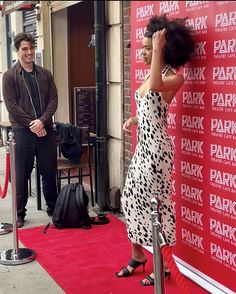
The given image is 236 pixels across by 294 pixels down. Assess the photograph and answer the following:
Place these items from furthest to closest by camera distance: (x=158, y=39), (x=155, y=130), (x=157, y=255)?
(x=155, y=130) → (x=158, y=39) → (x=157, y=255)

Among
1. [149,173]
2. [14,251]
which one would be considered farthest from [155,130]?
[14,251]

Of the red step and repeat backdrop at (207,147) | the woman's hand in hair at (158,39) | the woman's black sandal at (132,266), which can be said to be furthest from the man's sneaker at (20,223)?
the woman's hand in hair at (158,39)

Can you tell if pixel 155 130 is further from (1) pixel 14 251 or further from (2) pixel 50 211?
(2) pixel 50 211

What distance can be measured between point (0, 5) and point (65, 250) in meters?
2.70

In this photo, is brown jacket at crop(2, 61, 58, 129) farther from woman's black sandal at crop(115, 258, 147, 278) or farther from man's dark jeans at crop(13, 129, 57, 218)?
woman's black sandal at crop(115, 258, 147, 278)

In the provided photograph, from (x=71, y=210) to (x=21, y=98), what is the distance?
3.65 feet

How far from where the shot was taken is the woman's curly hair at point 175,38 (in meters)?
2.67

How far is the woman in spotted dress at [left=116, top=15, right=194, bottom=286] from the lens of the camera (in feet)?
8.78

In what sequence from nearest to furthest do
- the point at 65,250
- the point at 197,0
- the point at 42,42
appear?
the point at 197,0 < the point at 65,250 < the point at 42,42

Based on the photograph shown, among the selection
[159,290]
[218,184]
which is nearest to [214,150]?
[218,184]

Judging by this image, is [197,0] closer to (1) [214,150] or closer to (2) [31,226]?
(1) [214,150]

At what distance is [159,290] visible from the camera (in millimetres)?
2184

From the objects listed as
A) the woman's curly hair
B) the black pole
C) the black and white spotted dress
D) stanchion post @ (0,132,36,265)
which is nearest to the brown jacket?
the black pole

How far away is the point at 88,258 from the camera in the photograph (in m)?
3.71
